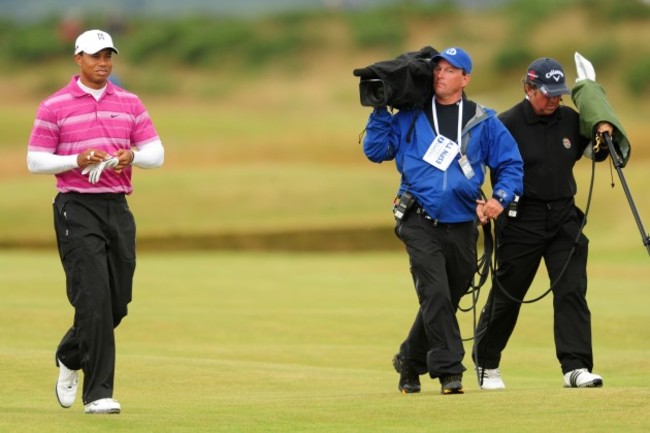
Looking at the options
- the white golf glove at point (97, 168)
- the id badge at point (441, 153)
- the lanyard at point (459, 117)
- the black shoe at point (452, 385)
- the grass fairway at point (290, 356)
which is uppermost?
the lanyard at point (459, 117)

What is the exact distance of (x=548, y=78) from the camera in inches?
461

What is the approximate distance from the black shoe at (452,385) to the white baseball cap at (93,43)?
313 centimetres

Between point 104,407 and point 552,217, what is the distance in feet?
12.6

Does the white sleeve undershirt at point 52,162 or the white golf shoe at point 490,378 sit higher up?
the white sleeve undershirt at point 52,162

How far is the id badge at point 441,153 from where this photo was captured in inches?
423

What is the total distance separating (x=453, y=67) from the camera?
432 inches

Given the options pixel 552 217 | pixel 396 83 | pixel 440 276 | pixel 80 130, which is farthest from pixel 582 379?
pixel 80 130

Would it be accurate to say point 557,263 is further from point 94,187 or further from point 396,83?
point 94,187

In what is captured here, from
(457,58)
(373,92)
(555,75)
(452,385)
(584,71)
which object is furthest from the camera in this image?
(584,71)

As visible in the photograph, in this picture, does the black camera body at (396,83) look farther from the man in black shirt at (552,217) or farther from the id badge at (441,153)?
the man in black shirt at (552,217)

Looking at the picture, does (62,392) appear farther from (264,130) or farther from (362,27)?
(362,27)

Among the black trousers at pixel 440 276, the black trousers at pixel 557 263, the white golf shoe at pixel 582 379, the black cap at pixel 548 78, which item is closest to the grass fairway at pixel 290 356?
the white golf shoe at pixel 582 379

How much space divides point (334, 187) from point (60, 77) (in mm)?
38283

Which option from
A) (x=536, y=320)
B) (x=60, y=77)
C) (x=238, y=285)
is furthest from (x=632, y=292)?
(x=60, y=77)
